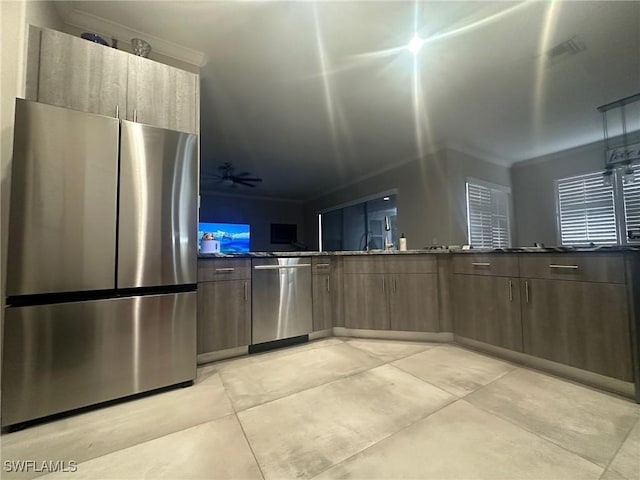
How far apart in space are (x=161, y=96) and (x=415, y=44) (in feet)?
6.83

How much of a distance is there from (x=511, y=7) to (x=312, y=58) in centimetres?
150

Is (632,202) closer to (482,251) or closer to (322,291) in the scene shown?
(482,251)

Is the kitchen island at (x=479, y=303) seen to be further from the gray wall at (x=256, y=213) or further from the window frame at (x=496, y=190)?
the gray wall at (x=256, y=213)

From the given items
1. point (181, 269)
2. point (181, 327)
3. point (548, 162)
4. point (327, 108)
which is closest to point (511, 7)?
point (327, 108)

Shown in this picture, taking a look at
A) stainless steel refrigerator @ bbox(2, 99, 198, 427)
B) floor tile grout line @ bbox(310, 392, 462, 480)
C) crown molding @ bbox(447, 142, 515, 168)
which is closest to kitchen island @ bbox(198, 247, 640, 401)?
stainless steel refrigerator @ bbox(2, 99, 198, 427)

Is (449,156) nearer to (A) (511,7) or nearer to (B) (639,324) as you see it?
(A) (511,7)

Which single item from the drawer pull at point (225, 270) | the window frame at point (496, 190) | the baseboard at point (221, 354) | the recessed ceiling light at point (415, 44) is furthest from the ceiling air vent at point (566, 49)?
the baseboard at point (221, 354)

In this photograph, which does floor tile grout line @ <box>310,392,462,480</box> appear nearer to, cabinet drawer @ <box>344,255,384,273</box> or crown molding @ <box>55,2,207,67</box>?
cabinet drawer @ <box>344,255,384,273</box>

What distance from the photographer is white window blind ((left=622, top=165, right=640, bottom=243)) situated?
334 centimetres

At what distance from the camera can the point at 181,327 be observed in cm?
Answer: 167

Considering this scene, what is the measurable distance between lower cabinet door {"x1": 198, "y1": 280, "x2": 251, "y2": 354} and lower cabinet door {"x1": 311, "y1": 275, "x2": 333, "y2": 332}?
71cm

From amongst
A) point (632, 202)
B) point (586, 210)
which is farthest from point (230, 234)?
point (632, 202)

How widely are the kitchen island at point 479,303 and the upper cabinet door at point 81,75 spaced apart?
125cm

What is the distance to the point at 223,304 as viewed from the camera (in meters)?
2.11
